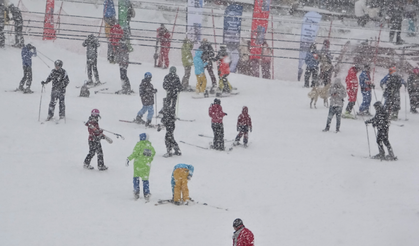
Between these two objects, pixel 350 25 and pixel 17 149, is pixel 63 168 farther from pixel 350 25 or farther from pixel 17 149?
pixel 350 25

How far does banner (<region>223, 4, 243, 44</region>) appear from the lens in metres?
23.7

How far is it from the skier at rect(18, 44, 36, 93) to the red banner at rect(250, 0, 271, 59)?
28.6 ft

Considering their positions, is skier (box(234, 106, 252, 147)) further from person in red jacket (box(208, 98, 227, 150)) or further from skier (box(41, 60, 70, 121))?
skier (box(41, 60, 70, 121))

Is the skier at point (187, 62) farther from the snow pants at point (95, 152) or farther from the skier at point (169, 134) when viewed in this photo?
the snow pants at point (95, 152)

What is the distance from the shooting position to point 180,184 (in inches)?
462

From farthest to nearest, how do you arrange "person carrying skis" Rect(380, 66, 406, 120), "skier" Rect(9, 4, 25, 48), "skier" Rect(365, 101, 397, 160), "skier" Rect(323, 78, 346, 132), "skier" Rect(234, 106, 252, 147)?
"skier" Rect(9, 4, 25, 48), "person carrying skis" Rect(380, 66, 406, 120), "skier" Rect(323, 78, 346, 132), "skier" Rect(234, 106, 252, 147), "skier" Rect(365, 101, 397, 160)

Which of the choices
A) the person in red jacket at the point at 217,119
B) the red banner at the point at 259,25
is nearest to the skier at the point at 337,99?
the person in red jacket at the point at 217,119

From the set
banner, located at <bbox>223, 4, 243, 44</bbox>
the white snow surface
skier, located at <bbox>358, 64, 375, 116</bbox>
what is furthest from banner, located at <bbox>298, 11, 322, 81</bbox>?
skier, located at <bbox>358, 64, 375, 116</bbox>

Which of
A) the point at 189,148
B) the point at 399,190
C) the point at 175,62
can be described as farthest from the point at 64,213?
the point at 175,62

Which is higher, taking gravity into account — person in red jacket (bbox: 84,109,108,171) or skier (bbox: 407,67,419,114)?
skier (bbox: 407,67,419,114)

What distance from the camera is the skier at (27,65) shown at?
1877 centimetres

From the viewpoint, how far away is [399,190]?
518 inches

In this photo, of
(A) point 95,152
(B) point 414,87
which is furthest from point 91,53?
(B) point 414,87

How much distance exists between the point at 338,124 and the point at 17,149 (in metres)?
8.64
